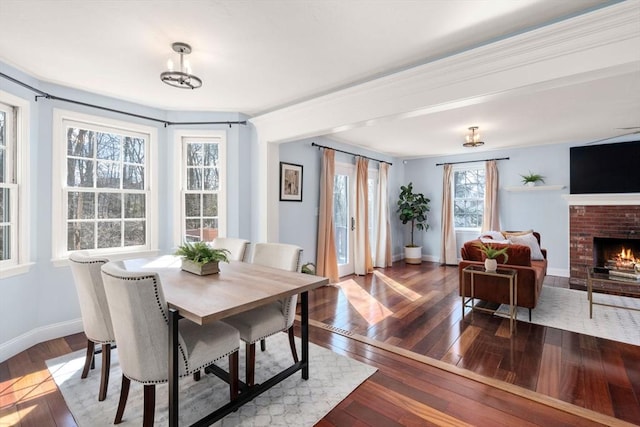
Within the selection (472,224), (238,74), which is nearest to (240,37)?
(238,74)

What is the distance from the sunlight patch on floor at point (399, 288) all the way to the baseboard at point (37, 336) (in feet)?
12.8

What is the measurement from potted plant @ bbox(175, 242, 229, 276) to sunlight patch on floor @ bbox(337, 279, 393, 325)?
A: 188 cm

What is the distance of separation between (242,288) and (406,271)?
4.73 meters

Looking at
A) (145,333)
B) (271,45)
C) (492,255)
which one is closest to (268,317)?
(145,333)

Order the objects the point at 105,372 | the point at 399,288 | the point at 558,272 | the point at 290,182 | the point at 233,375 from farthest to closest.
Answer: the point at 558,272 → the point at 399,288 → the point at 290,182 → the point at 105,372 → the point at 233,375

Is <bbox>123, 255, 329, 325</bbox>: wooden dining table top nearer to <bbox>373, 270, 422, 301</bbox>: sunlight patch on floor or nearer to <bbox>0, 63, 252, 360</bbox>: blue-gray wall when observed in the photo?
<bbox>0, 63, 252, 360</bbox>: blue-gray wall

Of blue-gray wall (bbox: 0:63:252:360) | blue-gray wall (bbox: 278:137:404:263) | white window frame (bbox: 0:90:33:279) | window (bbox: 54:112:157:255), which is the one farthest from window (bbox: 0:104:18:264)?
blue-gray wall (bbox: 278:137:404:263)

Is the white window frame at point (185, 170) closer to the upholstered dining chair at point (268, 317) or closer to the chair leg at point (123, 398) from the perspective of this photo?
the upholstered dining chair at point (268, 317)

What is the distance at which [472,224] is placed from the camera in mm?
6734

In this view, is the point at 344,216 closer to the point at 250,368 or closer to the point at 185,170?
the point at 185,170

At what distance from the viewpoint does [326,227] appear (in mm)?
4934

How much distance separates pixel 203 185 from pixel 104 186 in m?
1.05

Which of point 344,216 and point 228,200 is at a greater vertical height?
point 228,200

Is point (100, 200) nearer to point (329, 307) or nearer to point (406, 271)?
point (329, 307)
